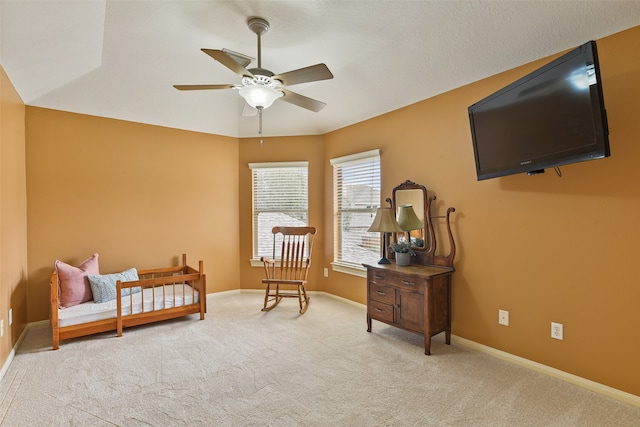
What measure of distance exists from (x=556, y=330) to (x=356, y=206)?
2.49m

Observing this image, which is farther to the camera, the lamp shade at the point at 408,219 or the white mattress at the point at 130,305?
the lamp shade at the point at 408,219

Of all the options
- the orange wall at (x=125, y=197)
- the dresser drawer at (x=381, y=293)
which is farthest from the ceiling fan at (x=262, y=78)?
the orange wall at (x=125, y=197)

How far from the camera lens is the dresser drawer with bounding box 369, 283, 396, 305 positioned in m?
Result: 3.22

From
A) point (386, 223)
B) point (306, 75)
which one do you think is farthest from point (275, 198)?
point (306, 75)

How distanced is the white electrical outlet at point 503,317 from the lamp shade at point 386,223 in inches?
45.2

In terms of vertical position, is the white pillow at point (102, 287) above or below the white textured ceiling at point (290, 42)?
below

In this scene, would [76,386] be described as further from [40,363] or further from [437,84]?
[437,84]

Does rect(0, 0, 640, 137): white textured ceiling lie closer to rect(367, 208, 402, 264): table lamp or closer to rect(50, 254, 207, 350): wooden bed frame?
rect(367, 208, 402, 264): table lamp

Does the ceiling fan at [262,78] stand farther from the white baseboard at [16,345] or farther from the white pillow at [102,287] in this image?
the white baseboard at [16,345]

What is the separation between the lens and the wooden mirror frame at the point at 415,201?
3389 millimetres

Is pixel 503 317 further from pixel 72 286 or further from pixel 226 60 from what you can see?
pixel 72 286

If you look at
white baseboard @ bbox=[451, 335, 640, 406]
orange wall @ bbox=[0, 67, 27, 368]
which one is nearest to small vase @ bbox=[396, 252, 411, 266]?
white baseboard @ bbox=[451, 335, 640, 406]

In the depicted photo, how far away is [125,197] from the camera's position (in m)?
4.12

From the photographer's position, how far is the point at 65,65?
9.89 feet
